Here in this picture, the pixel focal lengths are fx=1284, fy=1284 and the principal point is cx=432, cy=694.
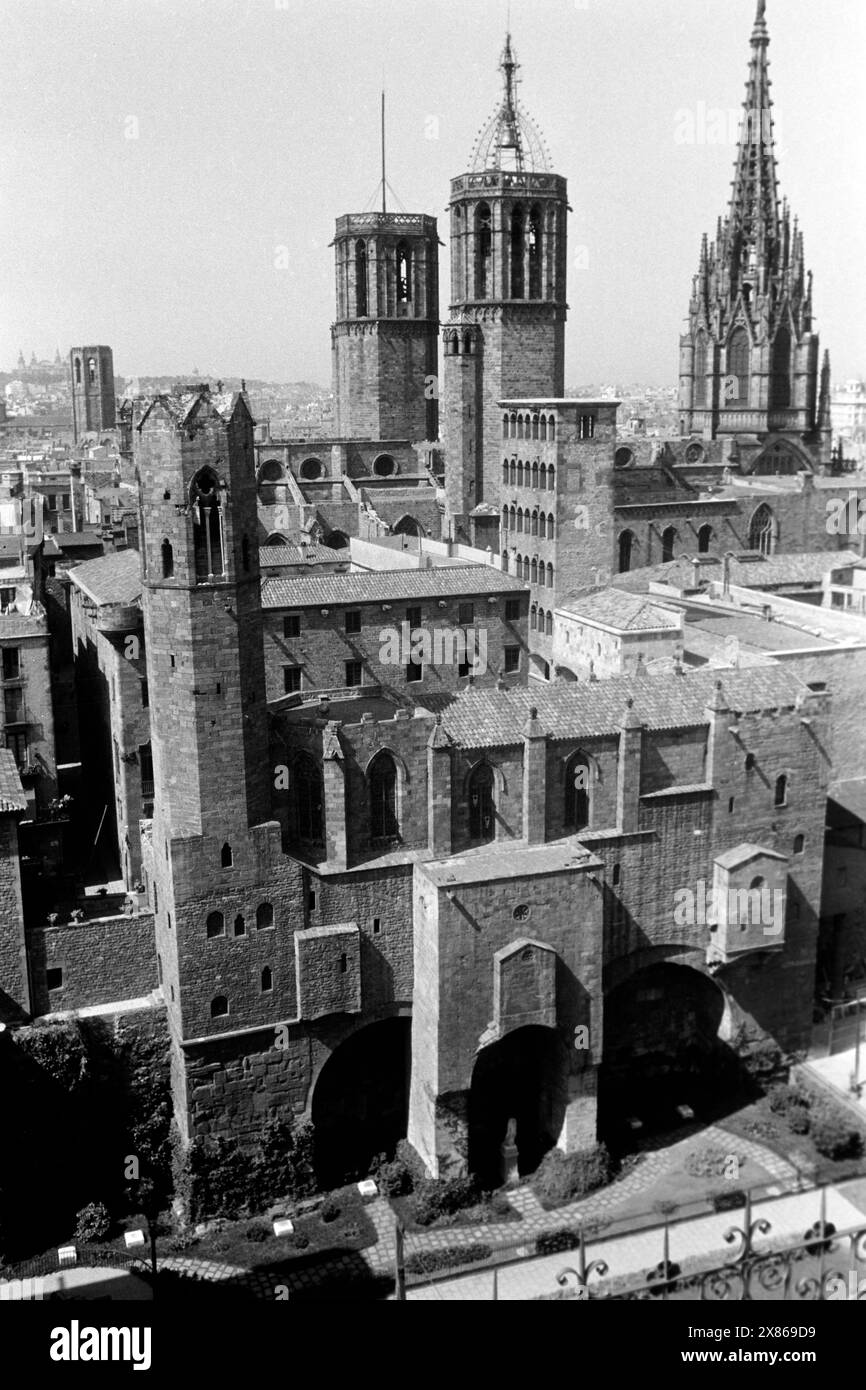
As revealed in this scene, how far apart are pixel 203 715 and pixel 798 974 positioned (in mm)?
19519

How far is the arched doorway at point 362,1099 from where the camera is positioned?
35.0 m

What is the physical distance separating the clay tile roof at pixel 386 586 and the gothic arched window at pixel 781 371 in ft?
151

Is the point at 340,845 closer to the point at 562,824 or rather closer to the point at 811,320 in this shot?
the point at 562,824

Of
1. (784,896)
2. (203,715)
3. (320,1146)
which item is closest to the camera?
(203,715)

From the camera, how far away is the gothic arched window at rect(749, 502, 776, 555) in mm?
70500

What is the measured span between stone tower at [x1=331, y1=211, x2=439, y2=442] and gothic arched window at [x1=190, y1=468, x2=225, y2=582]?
167 feet

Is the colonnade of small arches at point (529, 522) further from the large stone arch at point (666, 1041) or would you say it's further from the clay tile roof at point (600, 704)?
the large stone arch at point (666, 1041)

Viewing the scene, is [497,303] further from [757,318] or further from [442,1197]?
[442,1197]

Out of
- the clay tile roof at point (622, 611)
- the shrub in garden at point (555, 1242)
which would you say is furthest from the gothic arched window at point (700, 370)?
the shrub in garden at point (555, 1242)

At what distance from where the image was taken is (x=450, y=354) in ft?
224
